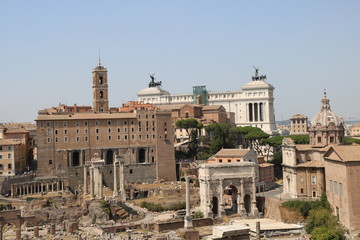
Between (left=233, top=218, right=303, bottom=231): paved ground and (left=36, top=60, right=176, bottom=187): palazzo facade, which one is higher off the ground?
(left=36, top=60, right=176, bottom=187): palazzo facade

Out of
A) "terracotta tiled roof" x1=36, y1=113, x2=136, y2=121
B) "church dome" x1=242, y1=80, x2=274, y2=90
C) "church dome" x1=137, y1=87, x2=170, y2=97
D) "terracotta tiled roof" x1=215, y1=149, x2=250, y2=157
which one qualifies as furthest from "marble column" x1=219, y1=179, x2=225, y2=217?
"church dome" x1=137, y1=87, x2=170, y2=97

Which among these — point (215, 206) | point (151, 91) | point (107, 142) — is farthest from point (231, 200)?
point (151, 91)

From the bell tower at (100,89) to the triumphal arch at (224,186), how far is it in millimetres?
25019

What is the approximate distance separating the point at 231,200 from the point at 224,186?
602 centimetres

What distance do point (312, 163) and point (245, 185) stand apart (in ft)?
25.4

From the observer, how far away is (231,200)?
2751 inches

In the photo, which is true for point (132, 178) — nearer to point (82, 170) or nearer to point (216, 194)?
point (82, 170)

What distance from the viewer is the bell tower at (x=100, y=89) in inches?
3317

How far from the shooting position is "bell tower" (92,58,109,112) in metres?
84.2

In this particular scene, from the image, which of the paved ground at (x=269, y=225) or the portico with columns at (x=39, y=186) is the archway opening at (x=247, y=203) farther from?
the portico with columns at (x=39, y=186)

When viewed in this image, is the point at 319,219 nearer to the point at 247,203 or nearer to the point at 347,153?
the point at 347,153

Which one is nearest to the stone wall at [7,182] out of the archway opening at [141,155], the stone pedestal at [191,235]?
the archway opening at [141,155]

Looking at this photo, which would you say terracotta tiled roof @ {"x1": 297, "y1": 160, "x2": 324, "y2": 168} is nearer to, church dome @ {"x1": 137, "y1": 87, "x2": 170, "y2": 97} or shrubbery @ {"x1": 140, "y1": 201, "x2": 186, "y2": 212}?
shrubbery @ {"x1": 140, "y1": 201, "x2": 186, "y2": 212}

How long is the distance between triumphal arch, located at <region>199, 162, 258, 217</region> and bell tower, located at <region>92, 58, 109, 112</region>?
2502 cm
